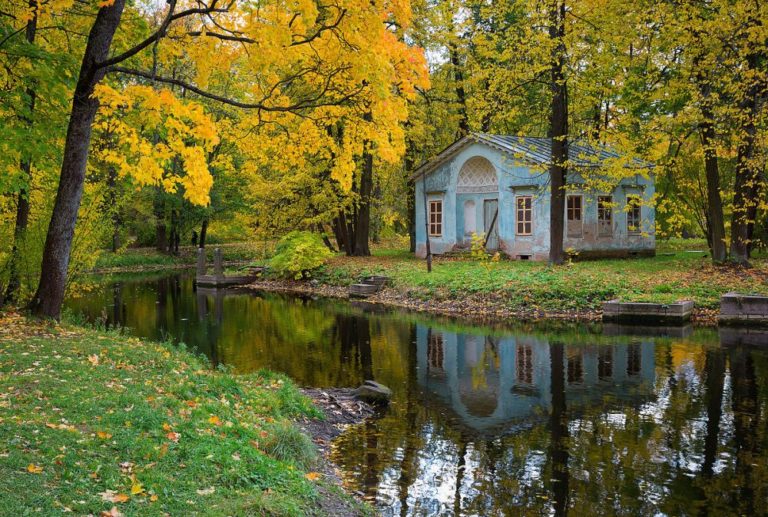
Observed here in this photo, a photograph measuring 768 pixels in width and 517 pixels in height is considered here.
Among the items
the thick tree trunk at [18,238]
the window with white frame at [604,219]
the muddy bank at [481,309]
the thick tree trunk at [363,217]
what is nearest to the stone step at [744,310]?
the muddy bank at [481,309]

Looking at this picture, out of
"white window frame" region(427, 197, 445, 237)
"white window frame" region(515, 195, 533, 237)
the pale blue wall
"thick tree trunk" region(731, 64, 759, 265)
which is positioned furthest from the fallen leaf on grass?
"white window frame" region(427, 197, 445, 237)

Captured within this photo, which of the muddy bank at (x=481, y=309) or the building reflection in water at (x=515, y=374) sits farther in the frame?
the muddy bank at (x=481, y=309)

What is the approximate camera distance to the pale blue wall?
28031 millimetres

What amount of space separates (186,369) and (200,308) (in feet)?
45.5

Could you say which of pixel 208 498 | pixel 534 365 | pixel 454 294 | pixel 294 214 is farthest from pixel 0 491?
pixel 294 214

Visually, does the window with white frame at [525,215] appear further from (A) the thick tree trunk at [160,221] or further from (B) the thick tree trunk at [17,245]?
(A) the thick tree trunk at [160,221]

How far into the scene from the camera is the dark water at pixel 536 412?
6684 millimetres

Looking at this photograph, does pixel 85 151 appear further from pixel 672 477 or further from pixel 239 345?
pixel 672 477

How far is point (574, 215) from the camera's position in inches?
1113

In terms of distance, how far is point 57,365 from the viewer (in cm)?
784

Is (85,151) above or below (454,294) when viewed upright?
above

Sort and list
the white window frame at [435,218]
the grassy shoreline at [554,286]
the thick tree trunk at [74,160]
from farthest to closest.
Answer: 1. the white window frame at [435,218]
2. the grassy shoreline at [554,286]
3. the thick tree trunk at [74,160]

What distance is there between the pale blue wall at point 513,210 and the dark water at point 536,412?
455 inches

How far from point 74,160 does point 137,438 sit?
18.8 feet
